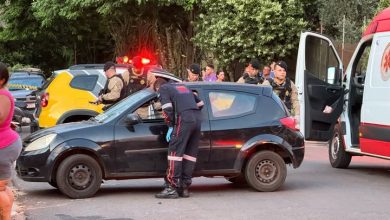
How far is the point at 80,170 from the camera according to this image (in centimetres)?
848

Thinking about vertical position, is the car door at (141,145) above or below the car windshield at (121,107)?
below

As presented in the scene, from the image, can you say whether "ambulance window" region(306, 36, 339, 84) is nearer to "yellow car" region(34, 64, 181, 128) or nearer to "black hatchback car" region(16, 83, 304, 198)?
"black hatchback car" region(16, 83, 304, 198)

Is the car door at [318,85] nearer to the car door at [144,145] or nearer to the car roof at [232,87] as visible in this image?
the car roof at [232,87]

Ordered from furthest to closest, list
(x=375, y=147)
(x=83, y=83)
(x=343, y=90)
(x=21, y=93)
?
(x=21, y=93), (x=83, y=83), (x=343, y=90), (x=375, y=147)

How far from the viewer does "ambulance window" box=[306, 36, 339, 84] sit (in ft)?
35.6

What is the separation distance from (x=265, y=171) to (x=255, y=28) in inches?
481

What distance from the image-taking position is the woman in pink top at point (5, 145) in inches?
238

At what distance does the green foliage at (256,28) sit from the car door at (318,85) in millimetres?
9255

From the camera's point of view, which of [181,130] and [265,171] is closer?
[181,130]

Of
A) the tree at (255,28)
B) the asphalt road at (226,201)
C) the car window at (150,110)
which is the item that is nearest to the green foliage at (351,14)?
the tree at (255,28)

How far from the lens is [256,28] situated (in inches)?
818

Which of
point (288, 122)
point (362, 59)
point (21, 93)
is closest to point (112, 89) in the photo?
point (288, 122)

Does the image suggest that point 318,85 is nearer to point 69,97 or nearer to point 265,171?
point 265,171

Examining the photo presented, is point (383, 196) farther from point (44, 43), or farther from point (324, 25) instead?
point (44, 43)
